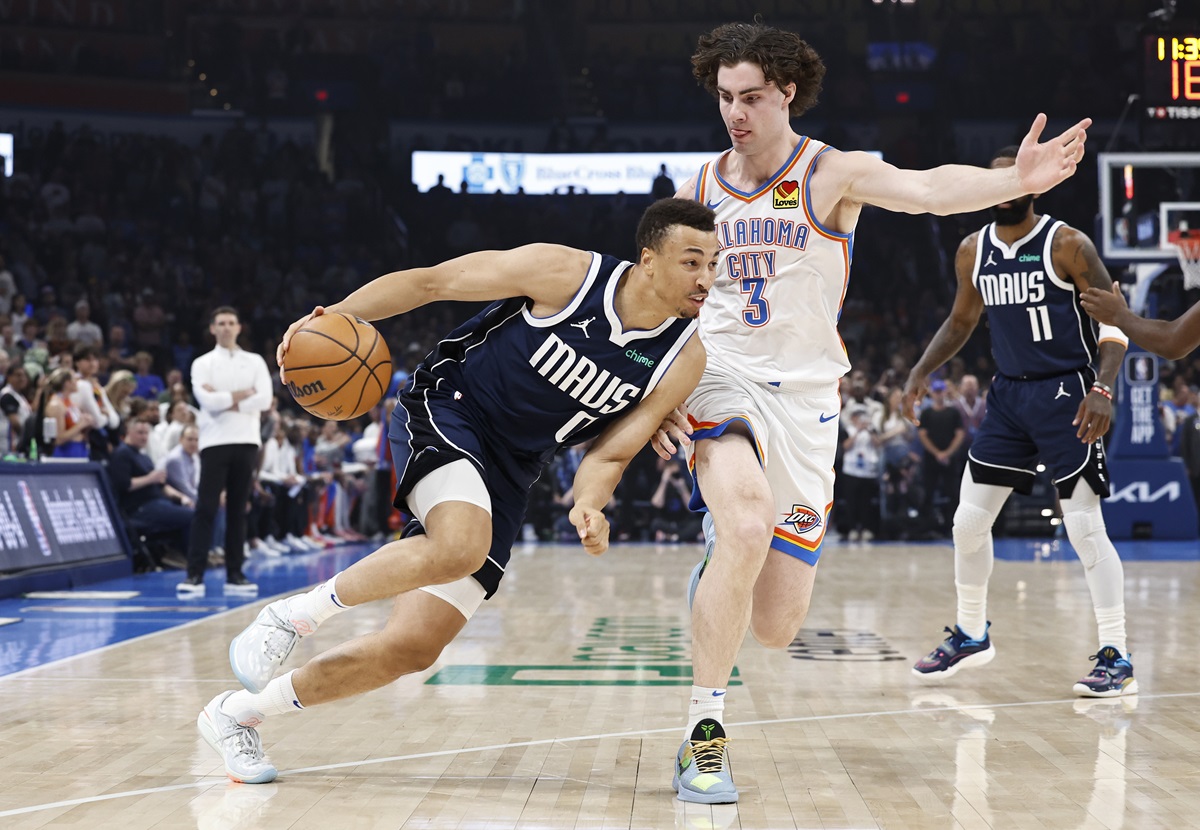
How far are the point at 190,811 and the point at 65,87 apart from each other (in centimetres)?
2333

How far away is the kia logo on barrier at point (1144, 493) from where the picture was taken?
50.9 feet

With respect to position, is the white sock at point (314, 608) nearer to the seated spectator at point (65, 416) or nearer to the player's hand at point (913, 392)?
the player's hand at point (913, 392)

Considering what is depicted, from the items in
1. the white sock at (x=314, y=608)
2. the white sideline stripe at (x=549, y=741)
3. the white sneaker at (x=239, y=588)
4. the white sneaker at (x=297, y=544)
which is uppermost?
the white sock at (x=314, y=608)

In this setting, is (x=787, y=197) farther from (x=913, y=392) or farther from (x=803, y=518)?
(x=913, y=392)

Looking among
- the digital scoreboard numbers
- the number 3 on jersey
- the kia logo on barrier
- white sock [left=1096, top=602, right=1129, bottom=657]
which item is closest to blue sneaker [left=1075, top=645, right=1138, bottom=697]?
white sock [left=1096, top=602, right=1129, bottom=657]

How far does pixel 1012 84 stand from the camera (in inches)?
987

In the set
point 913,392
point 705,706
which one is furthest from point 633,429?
point 913,392

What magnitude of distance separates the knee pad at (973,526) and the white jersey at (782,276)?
1.84 metres

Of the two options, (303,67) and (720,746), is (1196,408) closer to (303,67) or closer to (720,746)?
(720,746)

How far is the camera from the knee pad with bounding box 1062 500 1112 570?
220 inches

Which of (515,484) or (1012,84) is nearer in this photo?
(515,484)

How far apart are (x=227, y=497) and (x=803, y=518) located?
20.5 ft

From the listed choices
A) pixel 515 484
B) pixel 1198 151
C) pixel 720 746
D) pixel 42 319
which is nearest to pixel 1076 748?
pixel 720 746

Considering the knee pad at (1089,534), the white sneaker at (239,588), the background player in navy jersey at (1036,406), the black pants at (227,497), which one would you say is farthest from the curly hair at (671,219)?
the white sneaker at (239,588)
